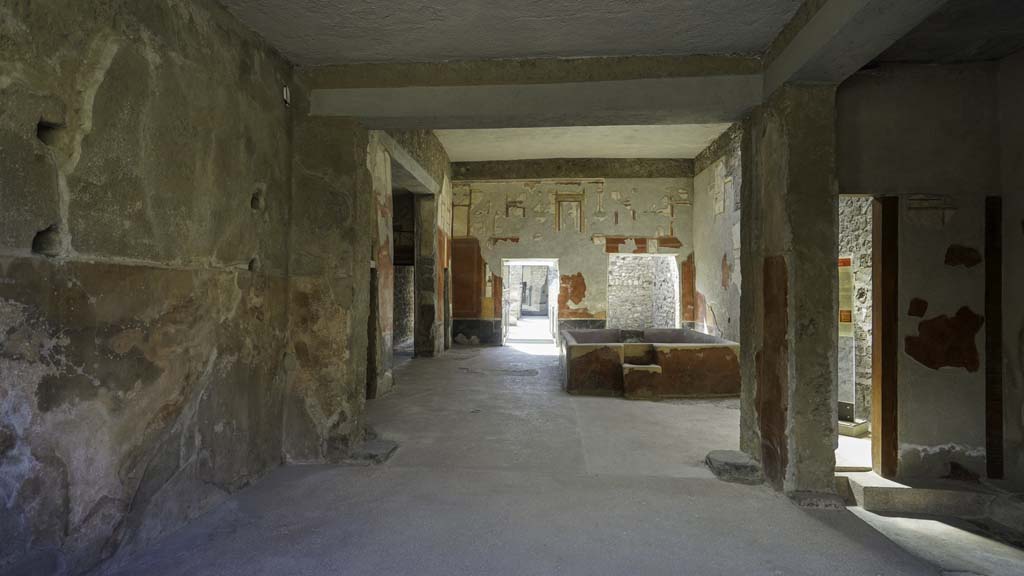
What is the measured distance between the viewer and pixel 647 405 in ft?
16.7

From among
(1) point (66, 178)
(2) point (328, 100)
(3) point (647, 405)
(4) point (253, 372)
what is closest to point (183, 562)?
(4) point (253, 372)

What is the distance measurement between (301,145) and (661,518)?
3071mm

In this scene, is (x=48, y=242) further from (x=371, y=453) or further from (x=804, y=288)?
(x=804, y=288)

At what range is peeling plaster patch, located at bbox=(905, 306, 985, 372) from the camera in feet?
10.7

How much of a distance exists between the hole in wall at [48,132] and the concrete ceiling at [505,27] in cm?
118

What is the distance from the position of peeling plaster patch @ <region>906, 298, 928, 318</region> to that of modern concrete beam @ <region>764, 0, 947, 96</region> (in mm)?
Result: 1611

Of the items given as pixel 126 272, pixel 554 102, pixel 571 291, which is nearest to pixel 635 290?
pixel 571 291

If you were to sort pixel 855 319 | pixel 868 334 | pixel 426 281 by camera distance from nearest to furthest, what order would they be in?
pixel 868 334
pixel 855 319
pixel 426 281

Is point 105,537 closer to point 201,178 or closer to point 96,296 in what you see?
point 96,296

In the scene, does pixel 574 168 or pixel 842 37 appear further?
pixel 574 168

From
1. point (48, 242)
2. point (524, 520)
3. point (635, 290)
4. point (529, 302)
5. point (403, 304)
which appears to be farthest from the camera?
point (529, 302)

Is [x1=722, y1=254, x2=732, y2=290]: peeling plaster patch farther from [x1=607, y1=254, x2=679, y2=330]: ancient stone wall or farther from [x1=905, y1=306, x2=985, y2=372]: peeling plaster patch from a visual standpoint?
[x1=607, y1=254, x2=679, y2=330]: ancient stone wall

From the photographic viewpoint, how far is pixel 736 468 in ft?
10.0

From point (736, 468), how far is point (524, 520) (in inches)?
56.1
